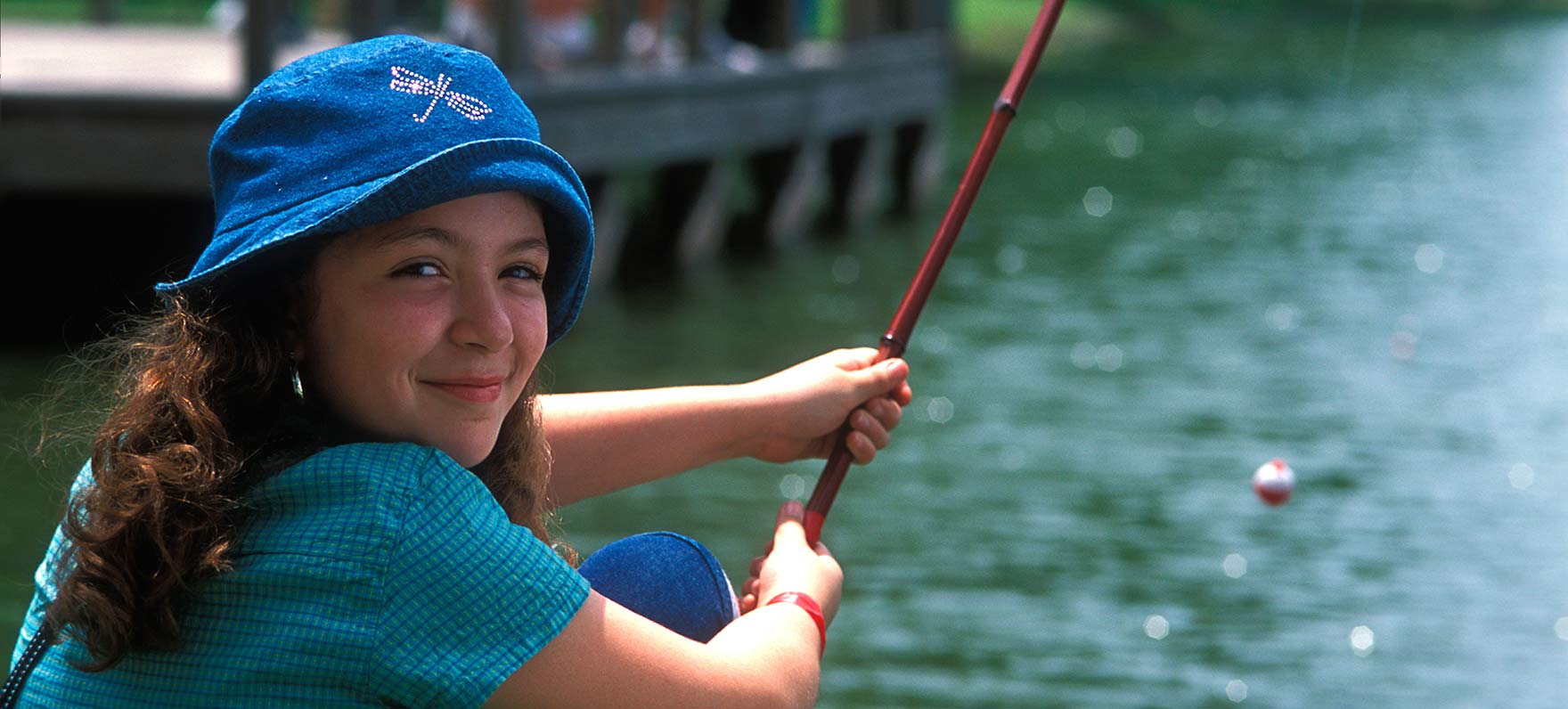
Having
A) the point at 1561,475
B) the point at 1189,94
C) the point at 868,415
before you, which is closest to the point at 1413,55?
the point at 1189,94

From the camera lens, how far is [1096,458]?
9.46 meters

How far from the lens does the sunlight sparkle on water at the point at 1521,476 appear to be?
30.6 feet

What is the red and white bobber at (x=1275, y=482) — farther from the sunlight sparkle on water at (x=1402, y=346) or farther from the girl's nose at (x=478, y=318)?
the sunlight sparkle on water at (x=1402, y=346)

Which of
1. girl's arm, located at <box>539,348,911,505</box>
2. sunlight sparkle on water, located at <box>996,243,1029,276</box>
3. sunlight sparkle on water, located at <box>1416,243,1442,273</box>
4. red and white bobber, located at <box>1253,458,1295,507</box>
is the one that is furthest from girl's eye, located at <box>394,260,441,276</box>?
sunlight sparkle on water, located at <box>1416,243,1442,273</box>

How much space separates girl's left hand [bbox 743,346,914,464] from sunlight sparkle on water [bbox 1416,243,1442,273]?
12948mm

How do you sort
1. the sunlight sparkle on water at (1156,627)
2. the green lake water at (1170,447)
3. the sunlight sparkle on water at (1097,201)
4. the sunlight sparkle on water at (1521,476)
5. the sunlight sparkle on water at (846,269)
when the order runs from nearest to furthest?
the green lake water at (1170,447) → the sunlight sparkle on water at (1156,627) → the sunlight sparkle on water at (1521,476) → the sunlight sparkle on water at (846,269) → the sunlight sparkle on water at (1097,201)

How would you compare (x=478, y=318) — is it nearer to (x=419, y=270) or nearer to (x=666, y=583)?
(x=419, y=270)

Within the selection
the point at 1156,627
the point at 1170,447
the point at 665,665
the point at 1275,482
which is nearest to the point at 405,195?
the point at 665,665

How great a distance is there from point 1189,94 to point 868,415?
28.8 m

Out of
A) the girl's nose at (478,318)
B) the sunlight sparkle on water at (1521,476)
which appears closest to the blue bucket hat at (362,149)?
the girl's nose at (478,318)

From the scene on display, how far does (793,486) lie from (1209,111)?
821 inches

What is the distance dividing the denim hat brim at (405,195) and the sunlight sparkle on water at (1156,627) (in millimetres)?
5395

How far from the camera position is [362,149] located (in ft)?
6.27

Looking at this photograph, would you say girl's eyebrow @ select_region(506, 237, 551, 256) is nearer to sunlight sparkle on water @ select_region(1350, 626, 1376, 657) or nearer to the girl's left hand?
the girl's left hand
